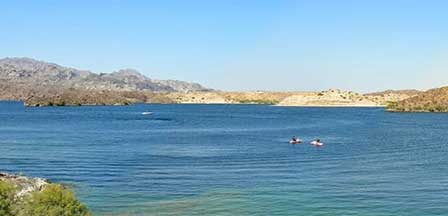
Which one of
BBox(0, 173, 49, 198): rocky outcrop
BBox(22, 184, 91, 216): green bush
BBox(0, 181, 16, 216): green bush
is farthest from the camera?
BBox(0, 173, 49, 198): rocky outcrop

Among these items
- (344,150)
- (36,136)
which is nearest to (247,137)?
(344,150)

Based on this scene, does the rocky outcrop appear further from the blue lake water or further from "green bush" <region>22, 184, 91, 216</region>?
"green bush" <region>22, 184, 91, 216</region>

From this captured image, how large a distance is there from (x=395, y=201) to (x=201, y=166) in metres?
30.4

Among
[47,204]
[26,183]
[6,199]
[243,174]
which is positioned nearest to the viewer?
[47,204]

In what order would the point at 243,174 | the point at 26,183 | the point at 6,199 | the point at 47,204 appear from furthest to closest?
the point at 243,174 < the point at 26,183 < the point at 6,199 < the point at 47,204

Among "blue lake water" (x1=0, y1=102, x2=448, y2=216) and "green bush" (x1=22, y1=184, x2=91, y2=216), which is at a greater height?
"green bush" (x1=22, y1=184, x2=91, y2=216)

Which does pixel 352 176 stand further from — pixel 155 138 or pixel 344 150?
pixel 155 138

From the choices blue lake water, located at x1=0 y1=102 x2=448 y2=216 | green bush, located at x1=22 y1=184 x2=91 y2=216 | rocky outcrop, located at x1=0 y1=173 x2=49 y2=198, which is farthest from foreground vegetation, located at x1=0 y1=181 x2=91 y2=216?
rocky outcrop, located at x1=0 y1=173 x2=49 y2=198

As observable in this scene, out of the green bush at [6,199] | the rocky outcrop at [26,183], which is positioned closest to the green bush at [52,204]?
the green bush at [6,199]

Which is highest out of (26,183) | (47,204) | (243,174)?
(47,204)

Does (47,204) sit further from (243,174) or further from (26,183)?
(243,174)

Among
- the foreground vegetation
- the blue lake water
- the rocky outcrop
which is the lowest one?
the blue lake water

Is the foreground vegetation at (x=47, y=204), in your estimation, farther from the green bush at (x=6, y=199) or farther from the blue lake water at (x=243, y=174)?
the blue lake water at (x=243, y=174)

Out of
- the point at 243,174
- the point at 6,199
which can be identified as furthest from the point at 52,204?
the point at 243,174
